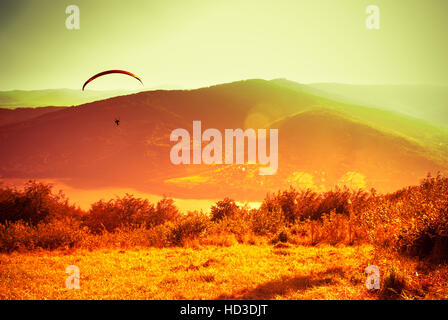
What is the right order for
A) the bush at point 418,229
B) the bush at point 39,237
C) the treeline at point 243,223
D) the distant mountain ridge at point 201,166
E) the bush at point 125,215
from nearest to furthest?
the bush at point 418,229 < the treeline at point 243,223 < the bush at point 39,237 < the bush at point 125,215 < the distant mountain ridge at point 201,166

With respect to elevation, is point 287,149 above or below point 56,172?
above

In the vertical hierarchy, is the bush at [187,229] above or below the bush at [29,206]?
below

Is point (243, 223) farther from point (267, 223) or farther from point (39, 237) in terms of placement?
point (39, 237)

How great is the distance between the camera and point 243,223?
1041 cm

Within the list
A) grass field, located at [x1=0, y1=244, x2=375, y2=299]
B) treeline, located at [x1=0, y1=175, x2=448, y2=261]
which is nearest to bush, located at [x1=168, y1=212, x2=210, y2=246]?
treeline, located at [x1=0, y1=175, x2=448, y2=261]

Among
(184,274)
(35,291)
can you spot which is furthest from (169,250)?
(35,291)

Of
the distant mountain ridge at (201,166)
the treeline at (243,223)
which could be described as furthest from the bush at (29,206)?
the distant mountain ridge at (201,166)

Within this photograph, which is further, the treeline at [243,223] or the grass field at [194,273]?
the treeline at [243,223]

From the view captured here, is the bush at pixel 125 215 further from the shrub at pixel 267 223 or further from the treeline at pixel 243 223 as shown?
the shrub at pixel 267 223

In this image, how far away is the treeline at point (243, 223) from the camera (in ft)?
21.7

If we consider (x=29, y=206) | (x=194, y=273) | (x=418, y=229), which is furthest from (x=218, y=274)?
(x=29, y=206)

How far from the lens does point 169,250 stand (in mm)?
8492

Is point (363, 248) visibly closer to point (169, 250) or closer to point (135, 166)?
point (169, 250)

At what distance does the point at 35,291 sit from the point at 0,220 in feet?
19.9
